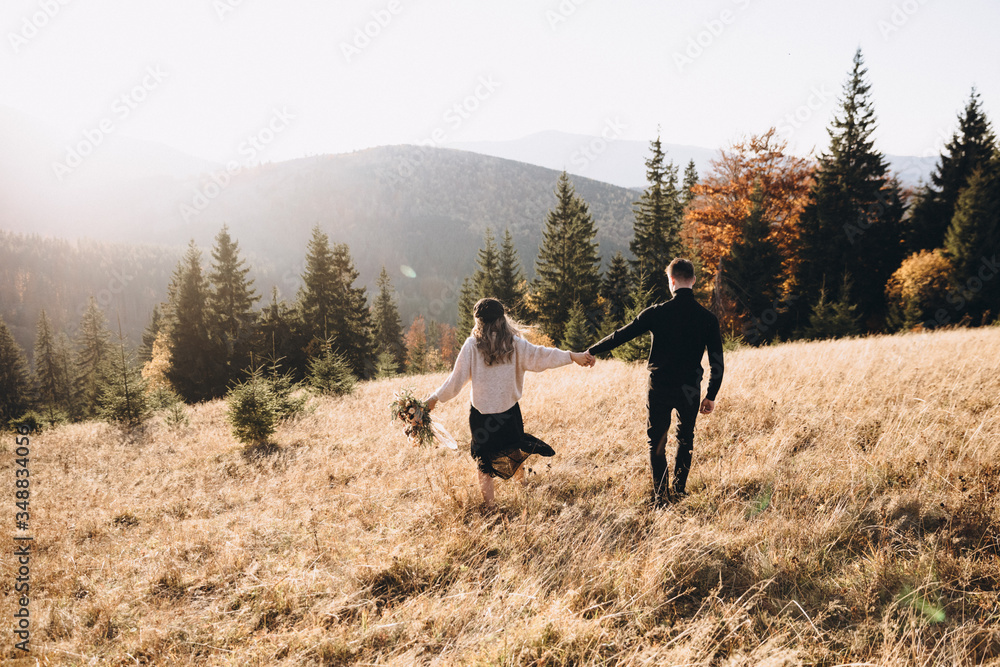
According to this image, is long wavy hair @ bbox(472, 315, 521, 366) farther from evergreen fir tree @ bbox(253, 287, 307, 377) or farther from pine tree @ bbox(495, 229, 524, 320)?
pine tree @ bbox(495, 229, 524, 320)

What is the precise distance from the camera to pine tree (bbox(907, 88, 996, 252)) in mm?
24750

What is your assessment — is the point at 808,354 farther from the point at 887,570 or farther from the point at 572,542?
the point at 572,542

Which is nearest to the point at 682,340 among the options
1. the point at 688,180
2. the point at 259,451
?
the point at 259,451

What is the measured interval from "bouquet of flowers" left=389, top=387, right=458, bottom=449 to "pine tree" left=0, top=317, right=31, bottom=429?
59.0 m

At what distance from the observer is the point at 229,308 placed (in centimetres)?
2884

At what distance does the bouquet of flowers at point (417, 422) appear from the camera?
4.74 meters

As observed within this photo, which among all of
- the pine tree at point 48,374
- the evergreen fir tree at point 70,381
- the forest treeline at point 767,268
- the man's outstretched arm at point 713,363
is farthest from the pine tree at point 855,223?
the pine tree at point 48,374

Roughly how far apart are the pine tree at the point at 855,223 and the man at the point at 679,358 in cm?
2654

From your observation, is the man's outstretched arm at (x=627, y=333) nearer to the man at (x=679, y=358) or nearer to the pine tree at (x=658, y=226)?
the man at (x=679, y=358)

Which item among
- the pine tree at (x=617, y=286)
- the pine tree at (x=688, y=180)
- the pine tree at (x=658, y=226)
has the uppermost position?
the pine tree at (x=688, y=180)

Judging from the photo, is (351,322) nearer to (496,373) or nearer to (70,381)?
(496,373)

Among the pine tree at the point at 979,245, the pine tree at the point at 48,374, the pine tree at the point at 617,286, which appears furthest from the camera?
the pine tree at the point at 48,374

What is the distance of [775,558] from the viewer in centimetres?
342

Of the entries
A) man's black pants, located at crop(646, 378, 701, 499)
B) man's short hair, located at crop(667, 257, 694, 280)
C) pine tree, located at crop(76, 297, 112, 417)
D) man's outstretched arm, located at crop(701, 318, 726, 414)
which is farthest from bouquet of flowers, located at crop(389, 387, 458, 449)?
pine tree, located at crop(76, 297, 112, 417)
